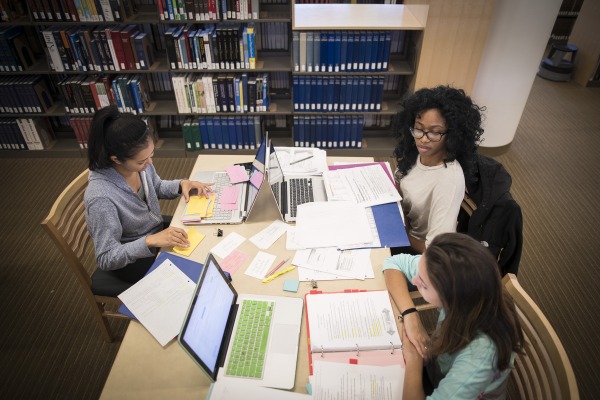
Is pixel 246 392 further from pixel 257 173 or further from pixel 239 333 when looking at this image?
pixel 257 173

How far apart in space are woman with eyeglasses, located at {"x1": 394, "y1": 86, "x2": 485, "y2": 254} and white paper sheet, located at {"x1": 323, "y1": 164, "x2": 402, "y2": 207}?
0.13 metres

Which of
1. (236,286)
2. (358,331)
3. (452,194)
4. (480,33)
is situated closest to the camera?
(358,331)

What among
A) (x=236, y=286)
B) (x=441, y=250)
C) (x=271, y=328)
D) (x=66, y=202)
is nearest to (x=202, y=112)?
(x=66, y=202)

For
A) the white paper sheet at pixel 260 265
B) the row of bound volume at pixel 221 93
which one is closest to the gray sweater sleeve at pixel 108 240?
the white paper sheet at pixel 260 265

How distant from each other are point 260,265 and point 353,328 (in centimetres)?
47

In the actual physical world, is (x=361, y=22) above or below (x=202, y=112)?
above

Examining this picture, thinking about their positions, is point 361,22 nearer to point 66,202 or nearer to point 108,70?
point 108,70

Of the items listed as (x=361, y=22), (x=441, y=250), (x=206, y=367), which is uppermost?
(x=361, y=22)

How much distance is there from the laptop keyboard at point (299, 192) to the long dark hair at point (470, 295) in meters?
0.87

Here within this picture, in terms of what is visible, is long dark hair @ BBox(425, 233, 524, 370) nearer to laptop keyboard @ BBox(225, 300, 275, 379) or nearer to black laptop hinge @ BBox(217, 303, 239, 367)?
laptop keyboard @ BBox(225, 300, 275, 379)

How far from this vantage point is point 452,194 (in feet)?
5.51

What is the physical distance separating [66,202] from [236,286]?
2.96 ft

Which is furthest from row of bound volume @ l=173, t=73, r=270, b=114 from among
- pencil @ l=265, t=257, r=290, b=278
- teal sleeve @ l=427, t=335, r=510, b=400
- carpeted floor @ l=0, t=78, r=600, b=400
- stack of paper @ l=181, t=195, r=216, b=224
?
teal sleeve @ l=427, t=335, r=510, b=400

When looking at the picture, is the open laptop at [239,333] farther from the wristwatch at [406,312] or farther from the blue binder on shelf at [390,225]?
the blue binder on shelf at [390,225]
